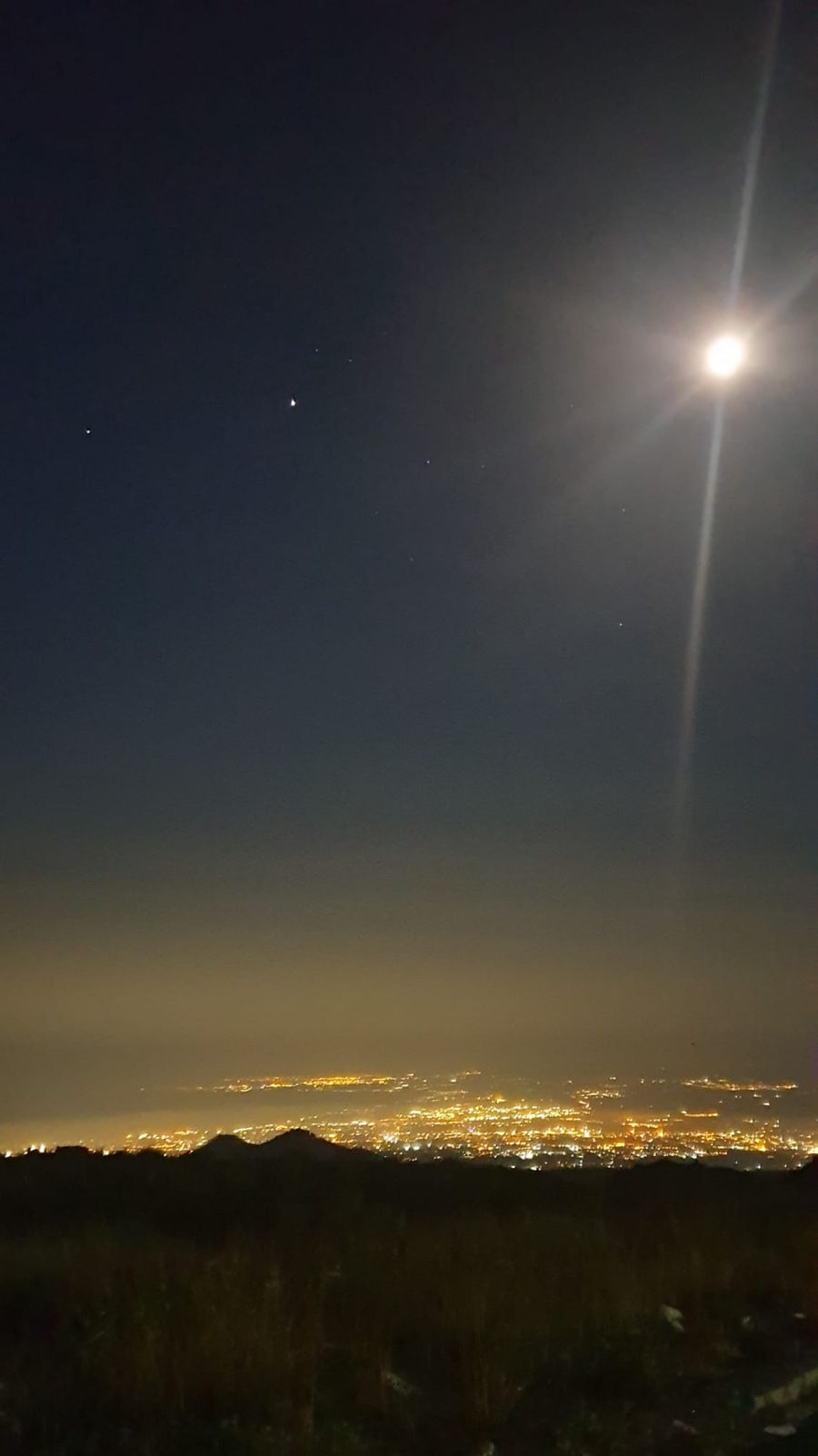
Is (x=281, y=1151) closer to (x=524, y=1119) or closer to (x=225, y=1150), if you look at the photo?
(x=225, y=1150)

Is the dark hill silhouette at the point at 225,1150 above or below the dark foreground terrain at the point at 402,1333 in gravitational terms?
above

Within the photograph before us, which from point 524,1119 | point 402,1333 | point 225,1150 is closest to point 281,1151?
point 225,1150

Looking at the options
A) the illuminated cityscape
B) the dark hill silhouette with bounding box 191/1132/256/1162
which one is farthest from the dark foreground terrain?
the illuminated cityscape

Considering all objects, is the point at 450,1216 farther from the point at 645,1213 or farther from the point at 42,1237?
the point at 42,1237

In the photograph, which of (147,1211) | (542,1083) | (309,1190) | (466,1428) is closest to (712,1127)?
(542,1083)

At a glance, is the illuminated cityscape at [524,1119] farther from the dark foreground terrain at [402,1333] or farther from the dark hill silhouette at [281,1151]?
the dark foreground terrain at [402,1333]

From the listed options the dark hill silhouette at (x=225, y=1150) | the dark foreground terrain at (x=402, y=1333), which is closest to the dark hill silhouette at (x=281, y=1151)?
the dark hill silhouette at (x=225, y=1150)

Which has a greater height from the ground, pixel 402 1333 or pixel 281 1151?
pixel 281 1151
